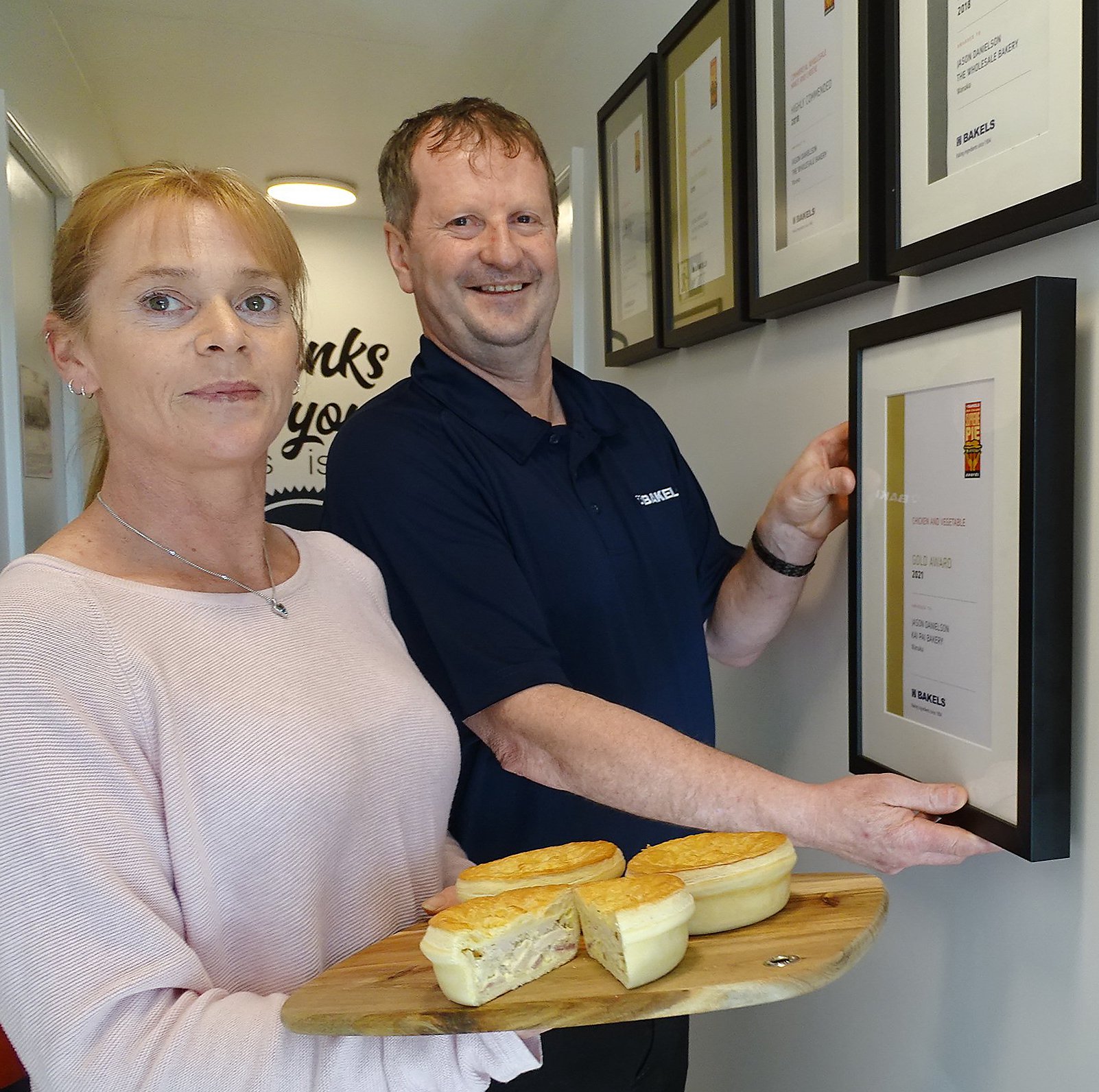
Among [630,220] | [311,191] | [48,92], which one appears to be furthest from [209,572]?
[311,191]

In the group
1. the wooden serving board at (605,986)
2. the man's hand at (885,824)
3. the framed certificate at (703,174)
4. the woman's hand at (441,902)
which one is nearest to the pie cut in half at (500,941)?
the wooden serving board at (605,986)

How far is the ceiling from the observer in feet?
8.70

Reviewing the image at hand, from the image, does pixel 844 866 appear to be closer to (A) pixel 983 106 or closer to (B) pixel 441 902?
(B) pixel 441 902

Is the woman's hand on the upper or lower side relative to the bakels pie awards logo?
lower

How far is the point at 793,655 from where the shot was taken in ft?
4.57

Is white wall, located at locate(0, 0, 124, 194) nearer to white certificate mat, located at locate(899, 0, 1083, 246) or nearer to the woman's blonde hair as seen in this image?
the woman's blonde hair

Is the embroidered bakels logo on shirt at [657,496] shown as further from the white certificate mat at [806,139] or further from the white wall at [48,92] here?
the white wall at [48,92]

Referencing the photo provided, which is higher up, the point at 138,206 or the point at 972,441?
the point at 138,206

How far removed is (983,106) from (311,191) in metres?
3.82

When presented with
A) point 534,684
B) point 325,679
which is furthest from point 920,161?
point 325,679

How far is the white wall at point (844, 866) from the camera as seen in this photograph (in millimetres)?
852

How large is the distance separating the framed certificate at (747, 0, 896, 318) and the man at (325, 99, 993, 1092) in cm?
22

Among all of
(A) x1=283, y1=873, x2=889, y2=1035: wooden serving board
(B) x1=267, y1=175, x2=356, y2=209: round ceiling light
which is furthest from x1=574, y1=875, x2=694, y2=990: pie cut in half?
(B) x1=267, y1=175, x2=356, y2=209: round ceiling light

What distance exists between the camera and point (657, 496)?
1.35m
